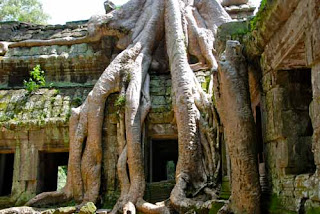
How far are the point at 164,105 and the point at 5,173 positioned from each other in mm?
4821

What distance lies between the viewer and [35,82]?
8.91 metres

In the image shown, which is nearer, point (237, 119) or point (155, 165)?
point (237, 119)

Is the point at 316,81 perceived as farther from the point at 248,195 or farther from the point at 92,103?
the point at 92,103

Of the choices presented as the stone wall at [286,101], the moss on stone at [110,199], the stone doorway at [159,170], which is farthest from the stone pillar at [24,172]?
the stone wall at [286,101]

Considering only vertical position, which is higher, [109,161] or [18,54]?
[18,54]

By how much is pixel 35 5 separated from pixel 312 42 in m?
16.2

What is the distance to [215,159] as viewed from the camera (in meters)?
6.46

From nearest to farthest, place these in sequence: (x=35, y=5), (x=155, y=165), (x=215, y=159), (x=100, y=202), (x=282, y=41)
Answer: (x=282, y=41) → (x=215, y=159) → (x=100, y=202) → (x=155, y=165) → (x=35, y=5)

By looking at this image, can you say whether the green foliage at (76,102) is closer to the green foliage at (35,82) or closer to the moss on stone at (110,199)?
the green foliage at (35,82)

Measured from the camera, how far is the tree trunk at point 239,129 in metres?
4.39

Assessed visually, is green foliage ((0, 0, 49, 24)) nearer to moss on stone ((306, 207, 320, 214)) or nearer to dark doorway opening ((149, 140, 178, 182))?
dark doorway opening ((149, 140, 178, 182))

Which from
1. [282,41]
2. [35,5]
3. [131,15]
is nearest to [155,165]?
[131,15]

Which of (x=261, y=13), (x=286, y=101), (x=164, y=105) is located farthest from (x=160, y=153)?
(x=261, y=13)

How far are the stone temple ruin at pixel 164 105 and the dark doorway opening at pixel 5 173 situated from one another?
0.08ft
